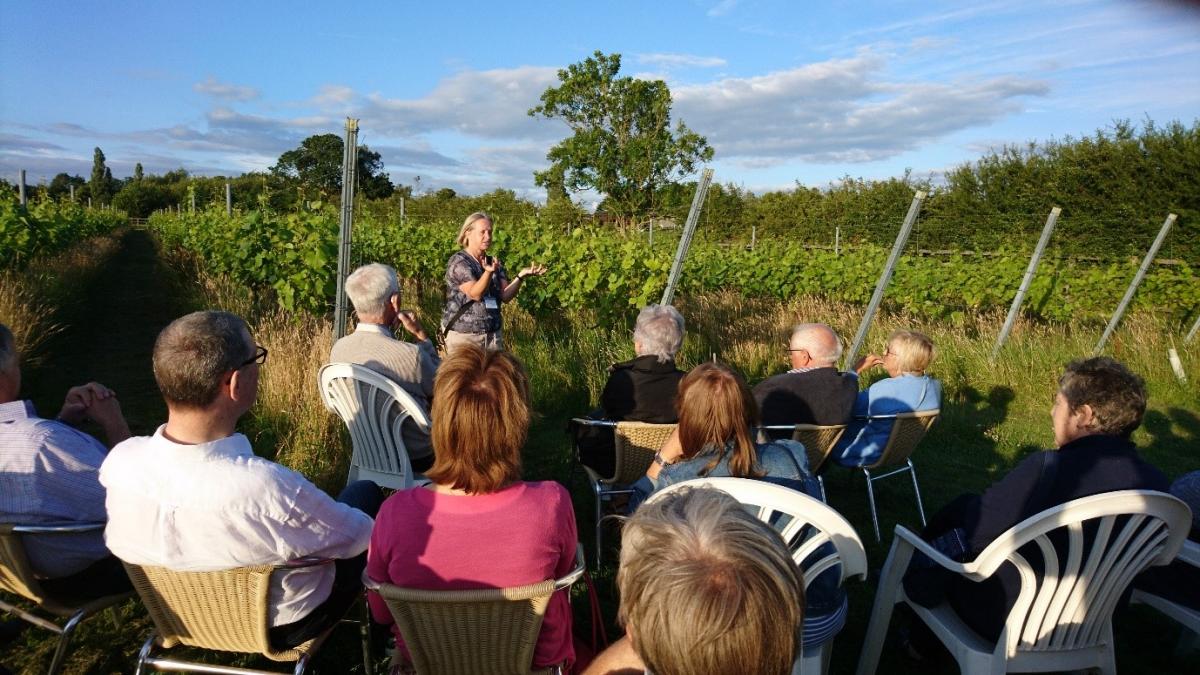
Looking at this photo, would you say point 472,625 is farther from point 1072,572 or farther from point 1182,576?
point 1182,576

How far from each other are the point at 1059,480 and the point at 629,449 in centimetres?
157

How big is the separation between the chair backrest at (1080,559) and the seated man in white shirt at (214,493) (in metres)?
1.76

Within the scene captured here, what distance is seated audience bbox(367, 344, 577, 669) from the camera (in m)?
1.72

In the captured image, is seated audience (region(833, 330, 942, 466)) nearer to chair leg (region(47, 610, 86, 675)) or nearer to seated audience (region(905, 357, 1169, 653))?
seated audience (region(905, 357, 1169, 653))

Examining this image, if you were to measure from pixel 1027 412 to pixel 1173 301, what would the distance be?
4454 mm

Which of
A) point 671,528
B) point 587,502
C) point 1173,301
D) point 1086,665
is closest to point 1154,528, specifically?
point 1086,665

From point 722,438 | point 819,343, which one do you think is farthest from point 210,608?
point 819,343

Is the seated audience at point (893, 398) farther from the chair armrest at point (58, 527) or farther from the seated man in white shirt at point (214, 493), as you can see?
the chair armrest at point (58, 527)

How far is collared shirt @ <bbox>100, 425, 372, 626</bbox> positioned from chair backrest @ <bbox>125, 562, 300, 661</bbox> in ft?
0.11

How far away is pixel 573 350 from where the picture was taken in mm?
6727

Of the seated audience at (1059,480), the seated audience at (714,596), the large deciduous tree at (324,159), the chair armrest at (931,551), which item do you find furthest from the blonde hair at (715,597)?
the large deciduous tree at (324,159)

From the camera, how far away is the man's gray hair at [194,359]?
1794 mm

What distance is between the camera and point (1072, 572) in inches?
78.5

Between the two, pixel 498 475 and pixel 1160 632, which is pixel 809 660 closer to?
pixel 498 475
